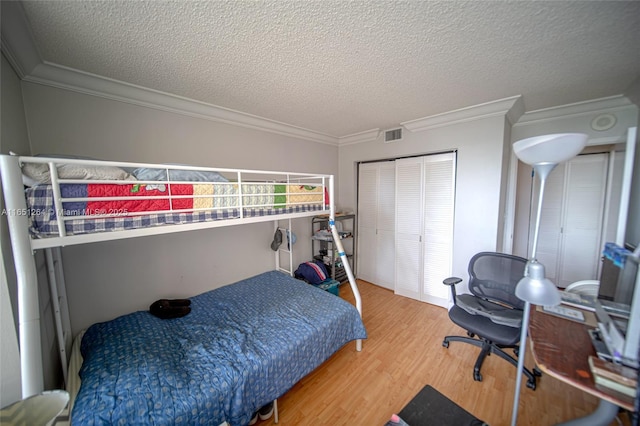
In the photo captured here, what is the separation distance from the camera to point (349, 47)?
1.36m

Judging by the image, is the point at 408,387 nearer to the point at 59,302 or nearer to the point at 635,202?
the point at 635,202

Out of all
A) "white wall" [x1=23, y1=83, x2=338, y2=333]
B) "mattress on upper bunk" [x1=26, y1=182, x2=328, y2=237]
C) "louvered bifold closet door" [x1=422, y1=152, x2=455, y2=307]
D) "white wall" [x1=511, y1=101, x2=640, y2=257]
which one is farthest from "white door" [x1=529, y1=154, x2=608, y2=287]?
"white wall" [x1=23, y1=83, x2=338, y2=333]

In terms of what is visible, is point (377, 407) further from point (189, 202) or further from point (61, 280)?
point (61, 280)

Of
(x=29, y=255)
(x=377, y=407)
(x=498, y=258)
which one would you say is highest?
(x=29, y=255)

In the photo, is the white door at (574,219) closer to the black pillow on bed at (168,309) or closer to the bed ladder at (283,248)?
the bed ladder at (283,248)

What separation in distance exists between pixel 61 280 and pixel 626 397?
319 cm

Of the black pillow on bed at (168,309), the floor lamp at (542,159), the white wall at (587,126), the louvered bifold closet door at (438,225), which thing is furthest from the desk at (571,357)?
the black pillow on bed at (168,309)

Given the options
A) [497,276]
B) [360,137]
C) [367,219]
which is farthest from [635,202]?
[360,137]

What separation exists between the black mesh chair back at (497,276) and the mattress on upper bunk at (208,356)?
1.20m

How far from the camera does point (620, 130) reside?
2.18 meters

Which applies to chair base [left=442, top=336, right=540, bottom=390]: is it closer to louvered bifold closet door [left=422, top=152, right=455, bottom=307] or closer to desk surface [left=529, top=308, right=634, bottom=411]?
desk surface [left=529, top=308, right=634, bottom=411]

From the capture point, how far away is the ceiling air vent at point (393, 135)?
3.07m

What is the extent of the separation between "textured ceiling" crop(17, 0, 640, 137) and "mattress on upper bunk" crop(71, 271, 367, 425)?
1.89 meters

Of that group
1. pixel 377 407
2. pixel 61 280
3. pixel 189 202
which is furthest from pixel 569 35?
pixel 61 280
